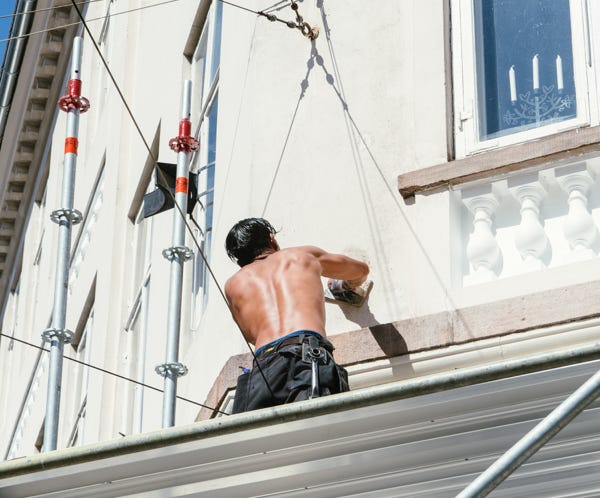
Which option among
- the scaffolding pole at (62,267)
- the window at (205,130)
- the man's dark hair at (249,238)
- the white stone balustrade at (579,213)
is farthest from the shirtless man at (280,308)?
the window at (205,130)

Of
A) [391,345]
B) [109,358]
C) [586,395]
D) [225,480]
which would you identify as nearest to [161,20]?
[109,358]

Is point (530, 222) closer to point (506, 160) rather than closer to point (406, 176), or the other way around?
point (506, 160)

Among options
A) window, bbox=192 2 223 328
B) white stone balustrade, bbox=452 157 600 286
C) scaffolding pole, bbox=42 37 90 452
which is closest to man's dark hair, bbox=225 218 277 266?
white stone balustrade, bbox=452 157 600 286

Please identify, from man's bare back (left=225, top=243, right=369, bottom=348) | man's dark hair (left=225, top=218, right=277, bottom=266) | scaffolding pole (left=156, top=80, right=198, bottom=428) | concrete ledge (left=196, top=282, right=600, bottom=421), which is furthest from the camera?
scaffolding pole (left=156, top=80, right=198, bottom=428)

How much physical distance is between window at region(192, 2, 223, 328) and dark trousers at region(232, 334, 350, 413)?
9.13 ft

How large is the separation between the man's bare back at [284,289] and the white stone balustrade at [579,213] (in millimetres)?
1047

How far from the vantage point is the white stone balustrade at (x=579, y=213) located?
8906 mm

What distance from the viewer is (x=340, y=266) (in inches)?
361

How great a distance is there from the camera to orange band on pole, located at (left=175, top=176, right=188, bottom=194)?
10.8 metres

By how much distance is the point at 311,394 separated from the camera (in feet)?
27.5

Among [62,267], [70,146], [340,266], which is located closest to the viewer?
[340,266]

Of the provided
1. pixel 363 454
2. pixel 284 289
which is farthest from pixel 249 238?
pixel 363 454

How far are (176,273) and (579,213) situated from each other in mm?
2632

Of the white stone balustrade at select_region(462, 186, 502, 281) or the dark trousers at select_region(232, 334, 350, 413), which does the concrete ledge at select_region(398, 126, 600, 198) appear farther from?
the dark trousers at select_region(232, 334, 350, 413)
